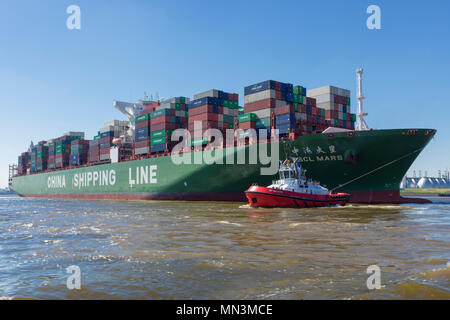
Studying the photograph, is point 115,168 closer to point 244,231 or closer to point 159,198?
point 159,198

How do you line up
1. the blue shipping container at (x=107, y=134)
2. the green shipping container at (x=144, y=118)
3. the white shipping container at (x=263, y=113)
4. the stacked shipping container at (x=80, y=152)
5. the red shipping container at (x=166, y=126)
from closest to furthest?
the white shipping container at (x=263, y=113) < the red shipping container at (x=166, y=126) < the green shipping container at (x=144, y=118) < the blue shipping container at (x=107, y=134) < the stacked shipping container at (x=80, y=152)

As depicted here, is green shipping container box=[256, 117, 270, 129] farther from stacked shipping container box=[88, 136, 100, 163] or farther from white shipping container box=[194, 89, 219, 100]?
stacked shipping container box=[88, 136, 100, 163]

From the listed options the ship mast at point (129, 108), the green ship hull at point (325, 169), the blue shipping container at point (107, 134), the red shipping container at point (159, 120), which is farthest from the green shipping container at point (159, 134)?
the ship mast at point (129, 108)

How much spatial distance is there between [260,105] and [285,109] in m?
3.92

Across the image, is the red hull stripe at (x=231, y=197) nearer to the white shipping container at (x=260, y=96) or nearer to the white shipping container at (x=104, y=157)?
the white shipping container at (x=104, y=157)

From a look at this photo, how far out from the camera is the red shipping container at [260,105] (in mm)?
36594

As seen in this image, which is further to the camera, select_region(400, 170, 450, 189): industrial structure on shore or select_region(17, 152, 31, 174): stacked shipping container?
select_region(400, 170, 450, 189): industrial structure on shore

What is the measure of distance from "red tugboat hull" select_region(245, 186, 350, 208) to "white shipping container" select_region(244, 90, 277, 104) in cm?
1267

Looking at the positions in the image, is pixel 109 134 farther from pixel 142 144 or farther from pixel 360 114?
pixel 360 114

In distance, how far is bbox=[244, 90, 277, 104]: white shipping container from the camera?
3691 centimetres

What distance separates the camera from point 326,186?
3152 centimetres

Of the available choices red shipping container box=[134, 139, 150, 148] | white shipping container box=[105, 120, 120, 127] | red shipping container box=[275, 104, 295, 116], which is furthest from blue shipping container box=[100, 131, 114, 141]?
red shipping container box=[275, 104, 295, 116]
